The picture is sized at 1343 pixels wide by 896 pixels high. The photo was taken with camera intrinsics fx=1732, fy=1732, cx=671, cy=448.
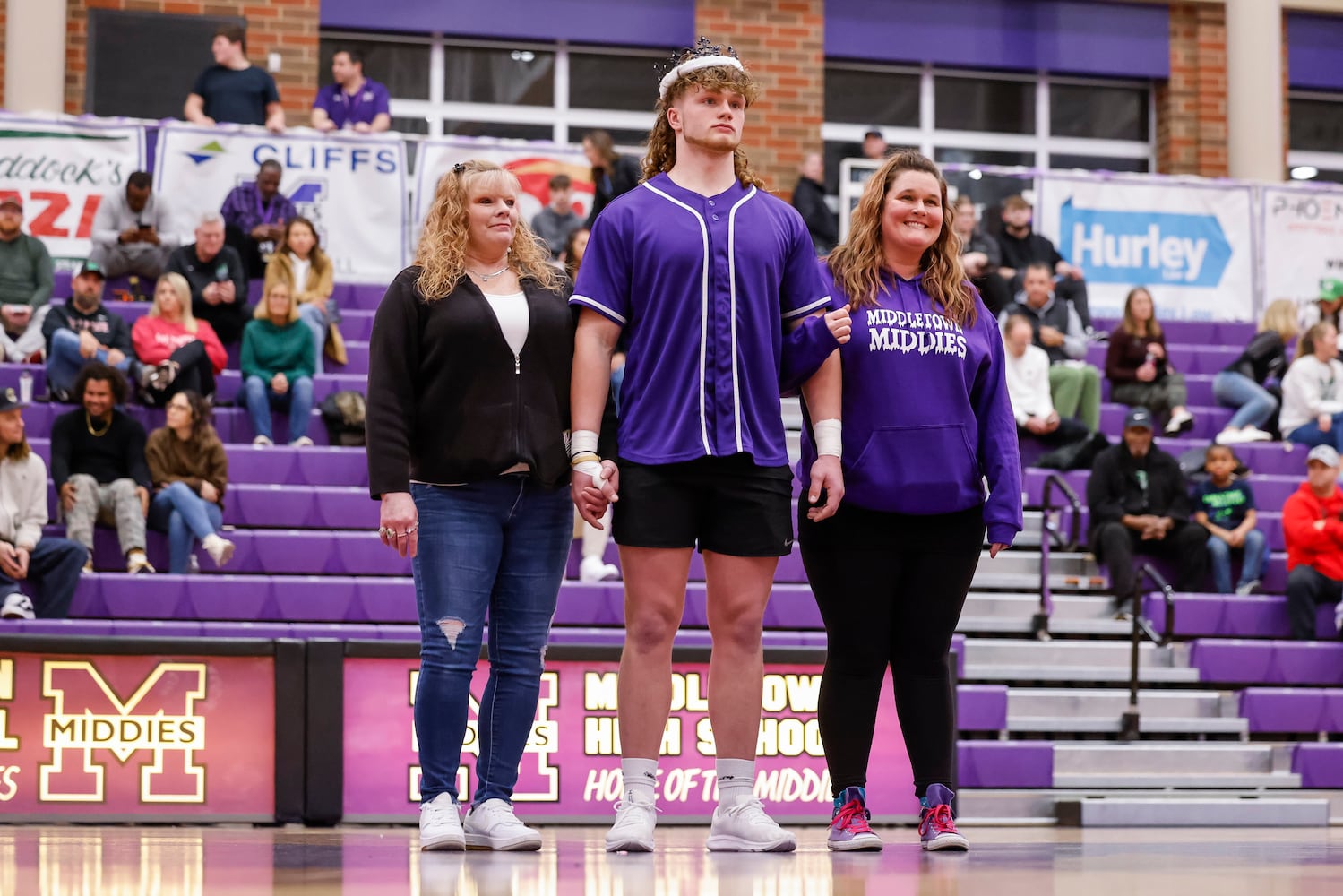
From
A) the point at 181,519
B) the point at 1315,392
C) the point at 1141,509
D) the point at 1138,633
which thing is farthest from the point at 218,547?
the point at 1315,392

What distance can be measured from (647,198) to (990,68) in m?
13.5

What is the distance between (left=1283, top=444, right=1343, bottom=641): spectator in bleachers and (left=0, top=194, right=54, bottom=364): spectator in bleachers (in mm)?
7984

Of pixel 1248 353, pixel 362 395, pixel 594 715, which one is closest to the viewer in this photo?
pixel 594 715

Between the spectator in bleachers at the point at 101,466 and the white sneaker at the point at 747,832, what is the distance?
5826mm

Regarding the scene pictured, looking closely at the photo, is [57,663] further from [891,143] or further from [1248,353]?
[891,143]

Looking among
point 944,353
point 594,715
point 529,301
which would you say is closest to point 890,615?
point 944,353

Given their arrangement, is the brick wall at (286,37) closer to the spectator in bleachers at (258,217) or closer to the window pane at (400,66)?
the window pane at (400,66)

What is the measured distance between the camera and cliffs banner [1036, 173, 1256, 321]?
→ 575 inches

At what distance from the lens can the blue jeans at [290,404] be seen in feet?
35.0

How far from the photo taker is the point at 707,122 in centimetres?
427

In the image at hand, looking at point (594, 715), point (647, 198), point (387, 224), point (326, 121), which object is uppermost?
point (326, 121)

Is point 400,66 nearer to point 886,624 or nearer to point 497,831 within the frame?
point 886,624

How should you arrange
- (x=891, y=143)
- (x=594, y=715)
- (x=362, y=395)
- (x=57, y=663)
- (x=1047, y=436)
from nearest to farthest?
1. (x=57, y=663)
2. (x=594, y=715)
3. (x=362, y=395)
4. (x=1047, y=436)
5. (x=891, y=143)

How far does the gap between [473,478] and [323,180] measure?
30.9 ft
